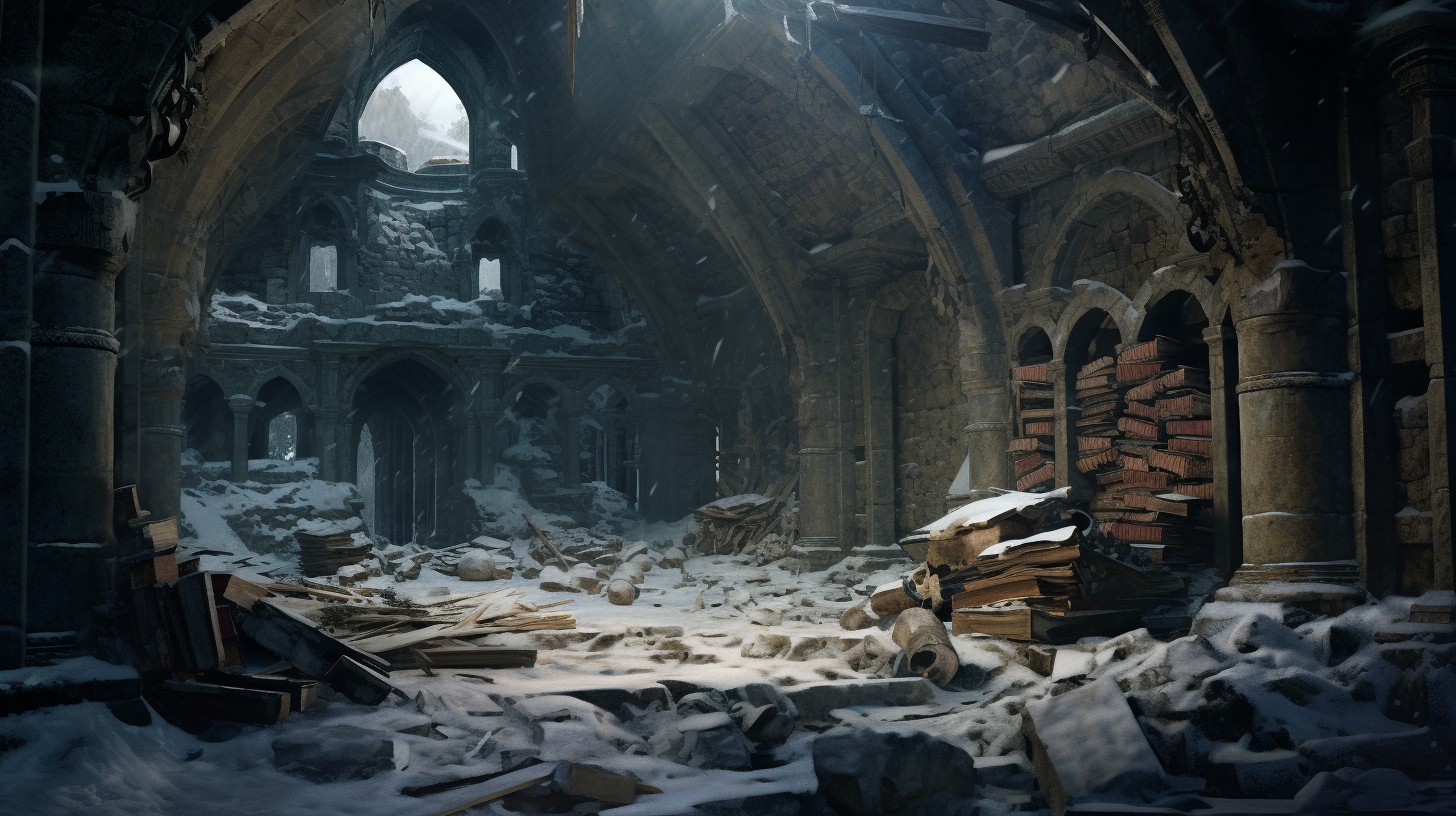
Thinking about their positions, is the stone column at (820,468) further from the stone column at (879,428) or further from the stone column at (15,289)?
the stone column at (15,289)

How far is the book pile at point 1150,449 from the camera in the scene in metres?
7.62

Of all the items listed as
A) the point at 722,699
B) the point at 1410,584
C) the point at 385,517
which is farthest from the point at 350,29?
the point at 385,517

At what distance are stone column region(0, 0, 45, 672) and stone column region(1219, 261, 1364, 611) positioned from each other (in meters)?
6.33

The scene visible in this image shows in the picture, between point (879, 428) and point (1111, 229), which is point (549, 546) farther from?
point (1111, 229)

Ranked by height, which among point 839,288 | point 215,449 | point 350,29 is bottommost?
point 215,449

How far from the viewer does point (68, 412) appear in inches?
172

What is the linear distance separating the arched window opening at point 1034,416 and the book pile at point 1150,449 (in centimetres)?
41

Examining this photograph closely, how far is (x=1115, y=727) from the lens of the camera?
4.45m

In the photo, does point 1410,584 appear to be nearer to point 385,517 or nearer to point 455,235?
point 455,235

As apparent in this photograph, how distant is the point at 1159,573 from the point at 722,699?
364cm

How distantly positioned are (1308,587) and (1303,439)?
0.88 meters

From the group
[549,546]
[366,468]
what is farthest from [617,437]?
[366,468]

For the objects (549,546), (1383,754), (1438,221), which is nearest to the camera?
(1383,754)

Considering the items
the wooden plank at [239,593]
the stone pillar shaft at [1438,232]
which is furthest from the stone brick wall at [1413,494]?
the wooden plank at [239,593]
